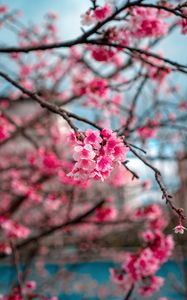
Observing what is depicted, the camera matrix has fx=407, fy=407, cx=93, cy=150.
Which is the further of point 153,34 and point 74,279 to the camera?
point 74,279

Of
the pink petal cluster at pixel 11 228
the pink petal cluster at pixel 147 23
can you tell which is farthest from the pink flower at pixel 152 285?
the pink petal cluster at pixel 11 228

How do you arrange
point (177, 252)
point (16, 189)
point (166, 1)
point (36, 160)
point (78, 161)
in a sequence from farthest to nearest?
point (177, 252)
point (16, 189)
point (36, 160)
point (166, 1)
point (78, 161)

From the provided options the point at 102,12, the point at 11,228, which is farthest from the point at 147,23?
the point at 11,228

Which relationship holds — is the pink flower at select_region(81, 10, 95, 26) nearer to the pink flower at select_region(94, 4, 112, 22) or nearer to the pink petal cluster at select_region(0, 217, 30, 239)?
the pink flower at select_region(94, 4, 112, 22)

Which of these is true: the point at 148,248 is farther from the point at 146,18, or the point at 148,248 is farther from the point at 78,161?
the point at 78,161

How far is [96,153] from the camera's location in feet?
5.59

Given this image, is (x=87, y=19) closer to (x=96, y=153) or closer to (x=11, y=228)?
(x=96, y=153)

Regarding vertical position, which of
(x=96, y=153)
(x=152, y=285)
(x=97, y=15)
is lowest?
(x=96, y=153)

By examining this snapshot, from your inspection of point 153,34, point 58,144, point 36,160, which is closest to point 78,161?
point 153,34

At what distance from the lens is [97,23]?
9.00 feet

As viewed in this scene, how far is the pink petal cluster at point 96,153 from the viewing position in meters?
1.65

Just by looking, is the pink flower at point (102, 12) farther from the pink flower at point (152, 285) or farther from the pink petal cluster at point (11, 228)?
the pink petal cluster at point (11, 228)

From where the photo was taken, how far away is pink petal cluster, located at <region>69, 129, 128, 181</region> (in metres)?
1.65

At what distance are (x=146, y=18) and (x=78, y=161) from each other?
6.22ft
